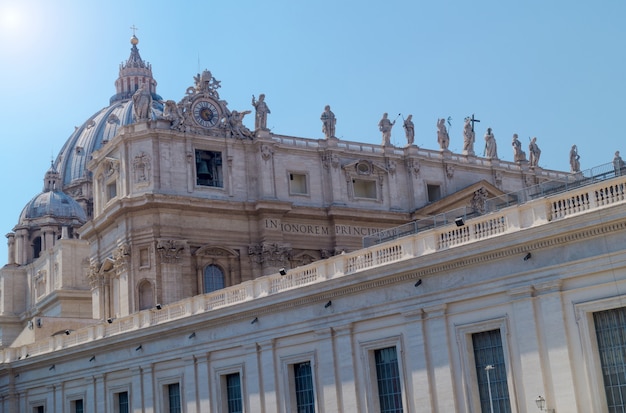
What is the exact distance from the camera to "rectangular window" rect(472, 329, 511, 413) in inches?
1286

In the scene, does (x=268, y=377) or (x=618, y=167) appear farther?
(x=268, y=377)

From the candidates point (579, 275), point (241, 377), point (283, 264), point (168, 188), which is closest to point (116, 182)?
point (168, 188)

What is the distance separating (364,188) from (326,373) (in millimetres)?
33459

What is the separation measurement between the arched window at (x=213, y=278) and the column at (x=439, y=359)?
3081 centimetres

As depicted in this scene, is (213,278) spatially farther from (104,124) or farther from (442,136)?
(104,124)

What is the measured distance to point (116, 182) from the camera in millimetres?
66938

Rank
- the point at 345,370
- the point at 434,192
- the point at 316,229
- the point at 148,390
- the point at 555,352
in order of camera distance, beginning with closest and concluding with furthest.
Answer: the point at 555,352
the point at 345,370
the point at 148,390
the point at 316,229
the point at 434,192

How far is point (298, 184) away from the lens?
6844 cm

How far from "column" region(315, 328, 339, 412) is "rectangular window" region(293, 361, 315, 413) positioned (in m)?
0.76

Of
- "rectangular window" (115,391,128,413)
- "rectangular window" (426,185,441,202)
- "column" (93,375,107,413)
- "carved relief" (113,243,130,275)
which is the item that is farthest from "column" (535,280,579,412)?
"rectangular window" (426,185,441,202)

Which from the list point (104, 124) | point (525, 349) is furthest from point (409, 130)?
point (104, 124)

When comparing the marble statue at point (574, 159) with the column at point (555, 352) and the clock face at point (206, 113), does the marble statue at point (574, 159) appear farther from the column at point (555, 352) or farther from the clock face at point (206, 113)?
the column at point (555, 352)

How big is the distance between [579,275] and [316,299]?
1214cm

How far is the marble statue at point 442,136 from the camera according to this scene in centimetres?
7506
